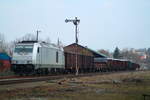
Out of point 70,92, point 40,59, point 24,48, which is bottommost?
point 70,92

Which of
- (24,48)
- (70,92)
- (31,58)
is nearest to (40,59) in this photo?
(31,58)

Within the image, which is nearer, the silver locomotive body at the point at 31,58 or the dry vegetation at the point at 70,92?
the dry vegetation at the point at 70,92

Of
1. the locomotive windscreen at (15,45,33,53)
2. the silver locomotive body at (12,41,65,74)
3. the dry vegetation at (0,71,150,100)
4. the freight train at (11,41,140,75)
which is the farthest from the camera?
the locomotive windscreen at (15,45,33,53)

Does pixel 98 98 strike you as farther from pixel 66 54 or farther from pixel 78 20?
pixel 78 20

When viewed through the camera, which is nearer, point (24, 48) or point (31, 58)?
point (31, 58)

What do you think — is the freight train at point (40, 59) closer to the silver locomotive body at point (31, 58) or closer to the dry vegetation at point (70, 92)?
the silver locomotive body at point (31, 58)

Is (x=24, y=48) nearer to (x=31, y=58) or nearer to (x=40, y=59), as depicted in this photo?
(x=31, y=58)

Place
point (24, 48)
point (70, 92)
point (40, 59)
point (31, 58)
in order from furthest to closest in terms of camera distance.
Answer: point (40, 59)
point (24, 48)
point (31, 58)
point (70, 92)

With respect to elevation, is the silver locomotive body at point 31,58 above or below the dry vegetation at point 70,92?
above

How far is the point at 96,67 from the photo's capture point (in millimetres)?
62188

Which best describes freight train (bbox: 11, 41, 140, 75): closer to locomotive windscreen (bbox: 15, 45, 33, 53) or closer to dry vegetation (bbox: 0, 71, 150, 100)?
locomotive windscreen (bbox: 15, 45, 33, 53)

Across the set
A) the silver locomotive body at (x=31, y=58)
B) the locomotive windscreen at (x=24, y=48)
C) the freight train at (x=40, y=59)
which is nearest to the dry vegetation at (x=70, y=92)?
the silver locomotive body at (x=31, y=58)

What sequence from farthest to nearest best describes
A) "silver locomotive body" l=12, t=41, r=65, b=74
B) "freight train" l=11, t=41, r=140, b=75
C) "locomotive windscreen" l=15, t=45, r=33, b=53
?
"locomotive windscreen" l=15, t=45, r=33, b=53 < "freight train" l=11, t=41, r=140, b=75 < "silver locomotive body" l=12, t=41, r=65, b=74

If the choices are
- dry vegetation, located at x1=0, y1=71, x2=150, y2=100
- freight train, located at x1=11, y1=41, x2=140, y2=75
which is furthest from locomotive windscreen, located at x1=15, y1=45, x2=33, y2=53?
dry vegetation, located at x1=0, y1=71, x2=150, y2=100
